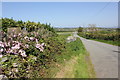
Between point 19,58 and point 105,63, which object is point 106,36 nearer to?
point 105,63

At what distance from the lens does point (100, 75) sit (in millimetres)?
6195

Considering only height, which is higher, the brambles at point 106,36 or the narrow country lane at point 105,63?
the brambles at point 106,36

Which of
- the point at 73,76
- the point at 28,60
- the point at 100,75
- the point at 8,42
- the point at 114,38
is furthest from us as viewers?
the point at 114,38

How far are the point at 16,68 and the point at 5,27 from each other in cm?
425

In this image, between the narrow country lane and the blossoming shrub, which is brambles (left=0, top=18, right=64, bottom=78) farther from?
the narrow country lane

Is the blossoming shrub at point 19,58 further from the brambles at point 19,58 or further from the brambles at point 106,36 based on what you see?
the brambles at point 106,36

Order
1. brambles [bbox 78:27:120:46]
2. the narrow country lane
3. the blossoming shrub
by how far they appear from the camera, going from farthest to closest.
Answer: brambles [bbox 78:27:120:46]
the narrow country lane
the blossoming shrub

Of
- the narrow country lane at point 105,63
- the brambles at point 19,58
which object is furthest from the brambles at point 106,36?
the brambles at point 19,58

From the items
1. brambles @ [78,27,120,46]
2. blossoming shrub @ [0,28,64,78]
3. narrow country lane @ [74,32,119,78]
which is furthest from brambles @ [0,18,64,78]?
brambles @ [78,27,120,46]

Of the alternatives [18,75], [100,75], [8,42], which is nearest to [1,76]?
[18,75]

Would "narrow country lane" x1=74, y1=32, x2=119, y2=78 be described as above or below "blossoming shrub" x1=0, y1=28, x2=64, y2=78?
below

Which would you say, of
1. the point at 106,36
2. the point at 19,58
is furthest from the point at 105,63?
the point at 106,36

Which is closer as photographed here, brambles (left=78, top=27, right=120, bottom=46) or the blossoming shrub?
the blossoming shrub

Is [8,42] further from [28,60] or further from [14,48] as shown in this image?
[28,60]
